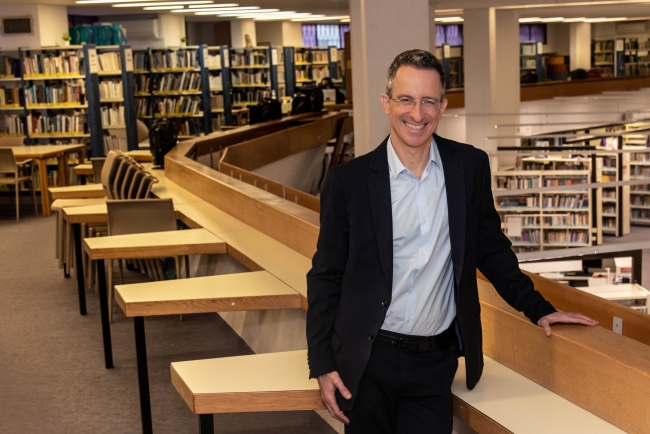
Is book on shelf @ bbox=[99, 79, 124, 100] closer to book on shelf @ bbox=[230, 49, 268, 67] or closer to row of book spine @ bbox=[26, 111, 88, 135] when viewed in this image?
row of book spine @ bbox=[26, 111, 88, 135]

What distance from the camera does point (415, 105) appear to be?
1.81m

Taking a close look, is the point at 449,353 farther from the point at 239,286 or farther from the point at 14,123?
the point at 14,123

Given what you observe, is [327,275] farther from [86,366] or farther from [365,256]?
[86,366]

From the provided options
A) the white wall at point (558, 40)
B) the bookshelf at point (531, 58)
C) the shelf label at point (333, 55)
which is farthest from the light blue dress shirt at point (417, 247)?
the white wall at point (558, 40)

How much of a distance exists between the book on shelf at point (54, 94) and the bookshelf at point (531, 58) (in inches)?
501

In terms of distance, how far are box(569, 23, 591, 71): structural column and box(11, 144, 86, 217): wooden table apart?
1502cm

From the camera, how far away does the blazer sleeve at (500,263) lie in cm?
198

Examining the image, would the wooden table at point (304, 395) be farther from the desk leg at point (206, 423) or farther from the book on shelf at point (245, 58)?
the book on shelf at point (245, 58)

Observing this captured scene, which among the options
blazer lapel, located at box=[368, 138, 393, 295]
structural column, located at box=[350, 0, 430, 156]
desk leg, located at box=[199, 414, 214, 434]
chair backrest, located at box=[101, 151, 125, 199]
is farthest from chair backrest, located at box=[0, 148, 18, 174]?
blazer lapel, located at box=[368, 138, 393, 295]

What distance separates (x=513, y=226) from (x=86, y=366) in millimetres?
Result: 8336

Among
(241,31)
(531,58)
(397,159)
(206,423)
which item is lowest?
(206,423)

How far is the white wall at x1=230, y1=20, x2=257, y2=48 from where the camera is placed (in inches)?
741

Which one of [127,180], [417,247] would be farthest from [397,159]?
[127,180]

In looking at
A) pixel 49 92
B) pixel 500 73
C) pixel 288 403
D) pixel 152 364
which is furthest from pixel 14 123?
pixel 288 403
